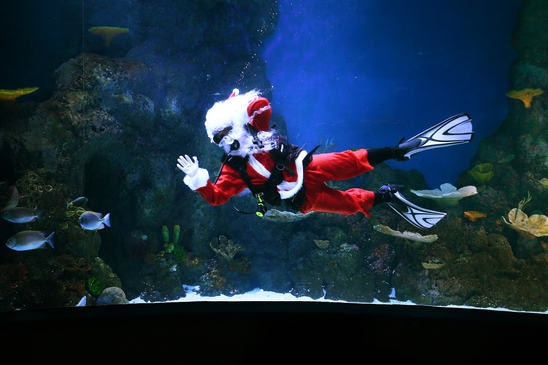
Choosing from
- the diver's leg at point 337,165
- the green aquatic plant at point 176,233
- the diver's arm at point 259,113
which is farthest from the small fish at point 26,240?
the diver's leg at point 337,165

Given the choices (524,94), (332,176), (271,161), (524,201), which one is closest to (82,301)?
(271,161)

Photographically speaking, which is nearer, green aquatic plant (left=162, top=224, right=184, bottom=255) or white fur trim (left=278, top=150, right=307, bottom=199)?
white fur trim (left=278, top=150, right=307, bottom=199)

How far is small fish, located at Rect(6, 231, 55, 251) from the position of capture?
409 centimetres

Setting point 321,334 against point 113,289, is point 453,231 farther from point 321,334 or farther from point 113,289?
point 113,289

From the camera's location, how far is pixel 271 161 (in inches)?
124

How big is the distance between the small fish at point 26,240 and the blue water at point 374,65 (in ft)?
12.3

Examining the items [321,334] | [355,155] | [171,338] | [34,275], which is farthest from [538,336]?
[34,275]

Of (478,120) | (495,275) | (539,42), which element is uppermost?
(539,42)

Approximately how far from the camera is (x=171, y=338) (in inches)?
64.2

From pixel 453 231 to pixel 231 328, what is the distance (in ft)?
16.8

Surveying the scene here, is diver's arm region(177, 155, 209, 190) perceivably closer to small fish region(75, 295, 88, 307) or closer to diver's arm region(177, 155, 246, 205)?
diver's arm region(177, 155, 246, 205)

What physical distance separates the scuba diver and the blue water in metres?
2.43

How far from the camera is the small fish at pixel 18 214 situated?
4.20 meters

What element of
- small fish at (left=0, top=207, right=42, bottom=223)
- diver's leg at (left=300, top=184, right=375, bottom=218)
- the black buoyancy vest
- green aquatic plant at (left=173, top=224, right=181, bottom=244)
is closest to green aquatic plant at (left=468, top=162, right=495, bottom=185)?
diver's leg at (left=300, top=184, right=375, bottom=218)
